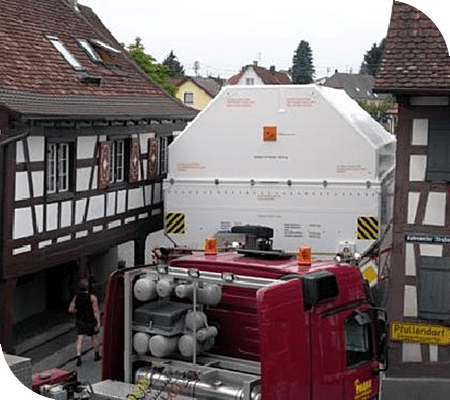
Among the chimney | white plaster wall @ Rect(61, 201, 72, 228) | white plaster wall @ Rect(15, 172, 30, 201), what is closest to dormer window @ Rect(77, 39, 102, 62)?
the chimney

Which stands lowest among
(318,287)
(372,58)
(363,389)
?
(363,389)

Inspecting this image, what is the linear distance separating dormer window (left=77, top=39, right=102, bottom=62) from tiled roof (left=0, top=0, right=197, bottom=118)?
0.09 metres

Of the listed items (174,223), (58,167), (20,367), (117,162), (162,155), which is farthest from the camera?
(162,155)

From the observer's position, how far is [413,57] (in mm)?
13172

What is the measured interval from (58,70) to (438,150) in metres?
7.90

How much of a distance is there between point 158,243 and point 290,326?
12042 millimetres

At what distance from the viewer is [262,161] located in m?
15.9

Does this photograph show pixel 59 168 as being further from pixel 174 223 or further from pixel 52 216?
pixel 174 223

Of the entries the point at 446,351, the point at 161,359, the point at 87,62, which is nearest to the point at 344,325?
the point at 161,359

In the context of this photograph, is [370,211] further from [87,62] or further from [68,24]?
[68,24]

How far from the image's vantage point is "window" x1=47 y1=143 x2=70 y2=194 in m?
15.3

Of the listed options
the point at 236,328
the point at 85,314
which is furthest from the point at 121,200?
the point at 236,328

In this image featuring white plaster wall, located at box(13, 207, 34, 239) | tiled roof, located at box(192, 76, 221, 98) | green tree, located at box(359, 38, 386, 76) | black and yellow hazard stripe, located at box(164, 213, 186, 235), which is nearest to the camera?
white plaster wall, located at box(13, 207, 34, 239)

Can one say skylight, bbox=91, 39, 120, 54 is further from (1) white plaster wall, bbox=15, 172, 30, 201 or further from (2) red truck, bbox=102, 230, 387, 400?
(2) red truck, bbox=102, 230, 387, 400
